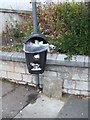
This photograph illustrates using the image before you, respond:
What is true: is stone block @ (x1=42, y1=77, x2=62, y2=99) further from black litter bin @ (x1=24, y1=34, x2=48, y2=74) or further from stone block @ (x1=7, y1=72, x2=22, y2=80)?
stone block @ (x1=7, y1=72, x2=22, y2=80)

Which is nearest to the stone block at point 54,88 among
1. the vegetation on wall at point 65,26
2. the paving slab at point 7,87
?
the vegetation on wall at point 65,26

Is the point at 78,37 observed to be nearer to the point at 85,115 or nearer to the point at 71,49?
the point at 71,49

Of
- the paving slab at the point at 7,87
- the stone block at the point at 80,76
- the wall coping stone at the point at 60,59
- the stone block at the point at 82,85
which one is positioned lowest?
the paving slab at the point at 7,87

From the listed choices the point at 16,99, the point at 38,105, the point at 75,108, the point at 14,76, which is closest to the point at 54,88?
Result: the point at 38,105

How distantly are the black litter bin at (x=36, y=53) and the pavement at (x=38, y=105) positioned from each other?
1.60 ft

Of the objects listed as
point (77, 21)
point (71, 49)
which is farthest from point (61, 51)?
point (77, 21)

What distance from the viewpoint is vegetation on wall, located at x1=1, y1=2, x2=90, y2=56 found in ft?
19.4

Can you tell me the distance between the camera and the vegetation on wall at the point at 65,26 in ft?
19.4

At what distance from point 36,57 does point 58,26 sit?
123cm

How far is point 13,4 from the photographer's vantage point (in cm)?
764

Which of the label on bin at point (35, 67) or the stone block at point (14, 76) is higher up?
the label on bin at point (35, 67)

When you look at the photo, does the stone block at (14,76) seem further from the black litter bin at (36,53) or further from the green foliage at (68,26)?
the green foliage at (68,26)

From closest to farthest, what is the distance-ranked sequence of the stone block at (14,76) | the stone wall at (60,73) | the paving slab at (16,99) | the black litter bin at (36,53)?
the paving slab at (16,99) < the black litter bin at (36,53) < the stone wall at (60,73) < the stone block at (14,76)

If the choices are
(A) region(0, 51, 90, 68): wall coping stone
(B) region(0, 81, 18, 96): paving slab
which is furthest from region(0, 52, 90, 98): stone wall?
(B) region(0, 81, 18, 96): paving slab
